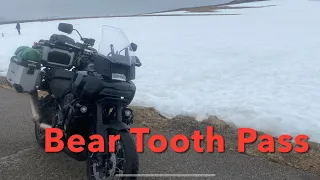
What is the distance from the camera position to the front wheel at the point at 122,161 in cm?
327

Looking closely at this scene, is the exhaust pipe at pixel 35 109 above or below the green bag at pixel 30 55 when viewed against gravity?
below

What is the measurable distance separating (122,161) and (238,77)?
26.0 feet

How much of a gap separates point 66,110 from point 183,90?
535 centimetres

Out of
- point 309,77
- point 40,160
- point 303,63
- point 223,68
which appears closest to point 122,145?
point 40,160

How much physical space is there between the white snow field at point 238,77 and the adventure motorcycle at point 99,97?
304cm

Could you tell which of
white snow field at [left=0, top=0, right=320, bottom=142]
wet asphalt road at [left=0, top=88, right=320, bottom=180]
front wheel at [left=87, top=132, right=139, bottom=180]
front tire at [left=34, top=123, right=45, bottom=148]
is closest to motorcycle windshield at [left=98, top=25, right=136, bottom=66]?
front wheel at [left=87, top=132, right=139, bottom=180]

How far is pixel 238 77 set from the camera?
35.0 ft

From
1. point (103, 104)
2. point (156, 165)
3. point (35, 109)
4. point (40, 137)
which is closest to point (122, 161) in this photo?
point (103, 104)

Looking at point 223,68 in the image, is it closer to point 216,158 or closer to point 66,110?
point 216,158

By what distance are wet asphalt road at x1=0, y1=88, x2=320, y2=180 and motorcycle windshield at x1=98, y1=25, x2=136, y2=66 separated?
153 cm

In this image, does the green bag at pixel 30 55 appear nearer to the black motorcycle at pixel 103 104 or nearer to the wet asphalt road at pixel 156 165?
the black motorcycle at pixel 103 104

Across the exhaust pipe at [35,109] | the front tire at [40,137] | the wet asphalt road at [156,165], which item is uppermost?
the exhaust pipe at [35,109]

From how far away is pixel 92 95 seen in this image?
3582 mm

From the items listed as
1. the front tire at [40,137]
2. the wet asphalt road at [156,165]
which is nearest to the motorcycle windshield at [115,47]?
the wet asphalt road at [156,165]
